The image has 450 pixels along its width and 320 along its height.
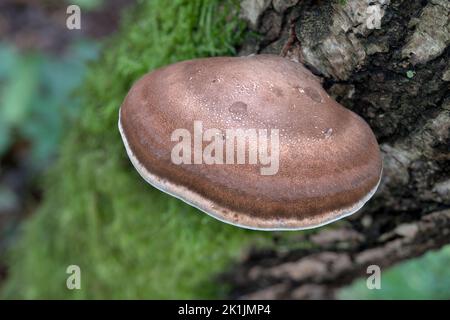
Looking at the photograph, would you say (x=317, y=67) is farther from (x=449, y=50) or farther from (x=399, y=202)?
(x=399, y=202)

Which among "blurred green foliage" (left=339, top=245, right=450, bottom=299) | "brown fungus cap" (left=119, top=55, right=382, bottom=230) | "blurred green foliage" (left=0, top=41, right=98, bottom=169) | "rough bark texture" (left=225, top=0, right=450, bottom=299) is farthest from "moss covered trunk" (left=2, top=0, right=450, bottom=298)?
"blurred green foliage" (left=0, top=41, right=98, bottom=169)

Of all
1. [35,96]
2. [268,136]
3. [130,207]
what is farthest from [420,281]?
[35,96]

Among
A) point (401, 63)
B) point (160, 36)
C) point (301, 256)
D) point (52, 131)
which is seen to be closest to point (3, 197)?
point (52, 131)

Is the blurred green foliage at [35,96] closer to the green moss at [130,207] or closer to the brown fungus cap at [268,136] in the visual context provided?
the green moss at [130,207]

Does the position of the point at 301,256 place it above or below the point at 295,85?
below

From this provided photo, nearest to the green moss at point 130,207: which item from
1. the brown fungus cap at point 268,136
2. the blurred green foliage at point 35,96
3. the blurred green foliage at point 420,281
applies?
the brown fungus cap at point 268,136

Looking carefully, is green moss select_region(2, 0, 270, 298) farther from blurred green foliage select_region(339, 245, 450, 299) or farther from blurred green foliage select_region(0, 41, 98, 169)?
blurred green foliage select_region(339, 245, 450, 299)

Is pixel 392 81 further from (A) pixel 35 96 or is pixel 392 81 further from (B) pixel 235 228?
(A) pixel 35 96
